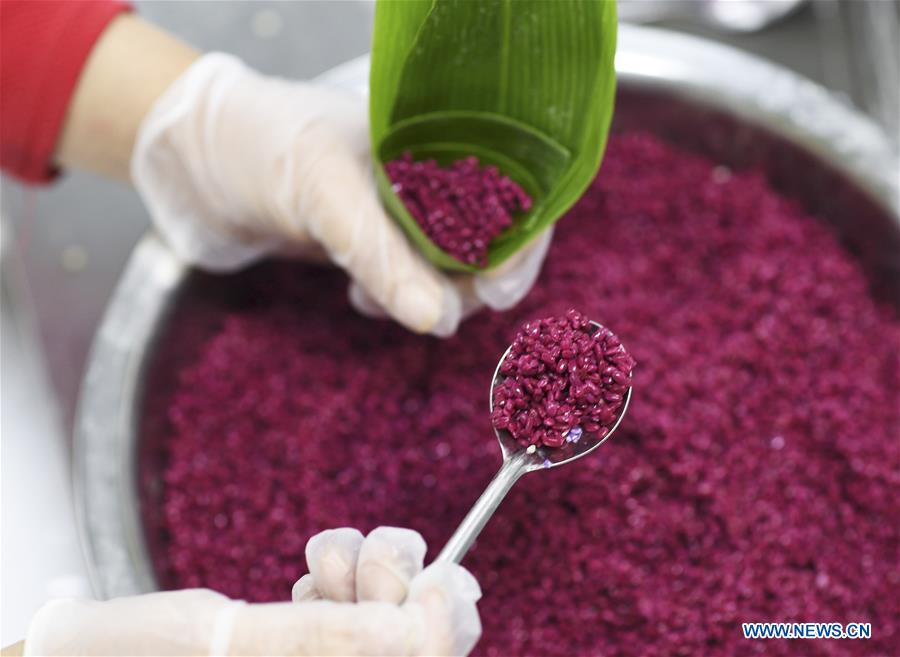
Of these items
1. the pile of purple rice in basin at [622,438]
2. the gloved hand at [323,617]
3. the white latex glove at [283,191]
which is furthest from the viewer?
the white latex glove at [283,191]

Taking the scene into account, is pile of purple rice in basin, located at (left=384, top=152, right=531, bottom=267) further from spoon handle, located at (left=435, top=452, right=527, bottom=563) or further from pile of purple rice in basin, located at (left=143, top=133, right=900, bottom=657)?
spoon handle, located at (left=435, top=452, right=527, bottom=563)

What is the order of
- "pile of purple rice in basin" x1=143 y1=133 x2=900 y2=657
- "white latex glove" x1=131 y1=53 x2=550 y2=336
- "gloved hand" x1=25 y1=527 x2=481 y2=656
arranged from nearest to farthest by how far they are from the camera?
"gloved hand" x1=25 y1=527 x2=481 y2=656 → "pile of purple rice in basin" x1=143 y1=133 x2=900 y2=657 → "white latex glove" x1=131 y1=53 x2=550 y2=336

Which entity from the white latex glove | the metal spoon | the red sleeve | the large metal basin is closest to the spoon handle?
the metal spoon

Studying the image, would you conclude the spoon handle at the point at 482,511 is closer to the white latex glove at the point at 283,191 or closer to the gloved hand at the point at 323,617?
the gloved hand at the point at 323,617

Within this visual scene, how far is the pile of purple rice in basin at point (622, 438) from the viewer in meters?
1.01

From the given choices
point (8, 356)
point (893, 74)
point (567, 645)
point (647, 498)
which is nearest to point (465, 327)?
point (647, 498)

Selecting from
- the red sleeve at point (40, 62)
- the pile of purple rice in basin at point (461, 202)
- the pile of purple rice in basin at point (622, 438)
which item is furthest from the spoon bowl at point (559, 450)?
the red sleeve at point (40, 62)

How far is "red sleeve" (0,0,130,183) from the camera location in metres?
1.22

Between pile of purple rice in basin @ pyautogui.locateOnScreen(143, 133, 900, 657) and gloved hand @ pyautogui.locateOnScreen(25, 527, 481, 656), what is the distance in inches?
6.3

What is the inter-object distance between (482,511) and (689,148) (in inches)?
35.5

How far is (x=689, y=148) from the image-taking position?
1.46m

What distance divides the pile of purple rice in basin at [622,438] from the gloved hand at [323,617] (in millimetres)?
160

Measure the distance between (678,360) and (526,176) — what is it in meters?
0.33

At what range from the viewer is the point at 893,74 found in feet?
5.57
